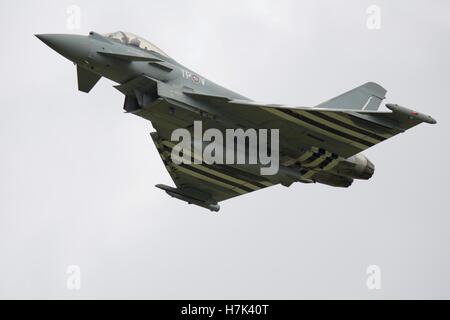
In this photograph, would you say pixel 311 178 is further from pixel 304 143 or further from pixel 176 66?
pixel 176 66

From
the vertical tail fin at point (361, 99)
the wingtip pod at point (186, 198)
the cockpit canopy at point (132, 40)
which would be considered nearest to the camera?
the cockpit canopy at point (132, 40)

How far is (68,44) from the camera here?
2894 centimetres

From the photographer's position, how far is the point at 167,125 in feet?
102

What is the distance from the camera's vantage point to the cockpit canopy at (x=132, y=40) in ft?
98.7

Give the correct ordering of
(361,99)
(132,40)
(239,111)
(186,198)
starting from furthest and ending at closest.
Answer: (186,198), (361,99), (239,111), (132,40)

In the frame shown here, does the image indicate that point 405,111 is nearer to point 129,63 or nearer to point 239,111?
point 239,111

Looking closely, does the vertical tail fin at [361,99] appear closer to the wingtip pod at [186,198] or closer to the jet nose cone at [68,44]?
the wingtip pod at [186,198]

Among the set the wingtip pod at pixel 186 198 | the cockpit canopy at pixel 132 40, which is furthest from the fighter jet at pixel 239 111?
the wingtip pod at pixel 186 198

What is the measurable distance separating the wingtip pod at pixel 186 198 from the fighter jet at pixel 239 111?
3537mm

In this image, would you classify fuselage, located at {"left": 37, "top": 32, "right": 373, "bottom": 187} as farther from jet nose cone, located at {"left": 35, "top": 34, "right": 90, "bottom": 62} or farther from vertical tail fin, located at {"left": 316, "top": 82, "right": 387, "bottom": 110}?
vertical tail fin, located at {"left": 316, "top": 82, "right": 387, "bottom": 110}

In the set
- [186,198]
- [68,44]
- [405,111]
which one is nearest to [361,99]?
[405,111]

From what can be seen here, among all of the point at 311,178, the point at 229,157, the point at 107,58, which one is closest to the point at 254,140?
the point at 229,157

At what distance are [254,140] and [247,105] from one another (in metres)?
1.75

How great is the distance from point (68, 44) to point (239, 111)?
6.06 meters
